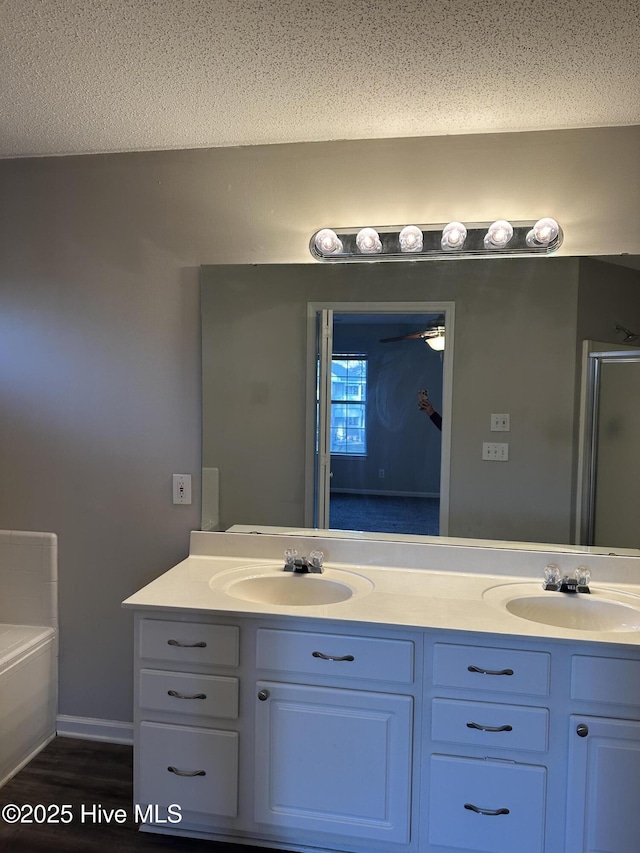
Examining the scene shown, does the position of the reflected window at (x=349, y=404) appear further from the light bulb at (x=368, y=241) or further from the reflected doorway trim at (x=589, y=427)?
the reflected doorway trim at (x=589, y=427)

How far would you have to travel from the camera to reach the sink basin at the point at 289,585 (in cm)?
210

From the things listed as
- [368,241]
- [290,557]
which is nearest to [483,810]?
[290,557]

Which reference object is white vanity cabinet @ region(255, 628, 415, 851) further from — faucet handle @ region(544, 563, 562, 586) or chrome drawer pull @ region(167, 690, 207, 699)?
faucet handle @ region(544, 563, 562, 586)

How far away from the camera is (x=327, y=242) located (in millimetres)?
2211

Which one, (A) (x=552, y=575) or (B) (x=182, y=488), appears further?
(B) (x=182, y=488)

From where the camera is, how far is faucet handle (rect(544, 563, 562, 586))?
2.04 m

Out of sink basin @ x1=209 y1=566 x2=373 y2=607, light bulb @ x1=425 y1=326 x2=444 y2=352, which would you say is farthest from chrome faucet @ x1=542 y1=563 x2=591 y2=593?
light bulb @ x1=425 y1=326 x2=444 y2=352

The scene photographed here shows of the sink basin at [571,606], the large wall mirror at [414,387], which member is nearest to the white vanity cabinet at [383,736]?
the sink basin at [571,606]

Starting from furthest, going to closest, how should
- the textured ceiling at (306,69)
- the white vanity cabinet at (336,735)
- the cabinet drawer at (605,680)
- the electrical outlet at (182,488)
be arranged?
the electrical outlet at (182,488)
the white vanity cabinet at (336,735)
the cabinet drawer at (605,680)
the textured ceiling at (306,69)

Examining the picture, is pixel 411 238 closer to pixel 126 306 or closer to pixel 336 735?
pixel 126 306

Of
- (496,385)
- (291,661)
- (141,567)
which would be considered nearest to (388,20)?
(496,385)

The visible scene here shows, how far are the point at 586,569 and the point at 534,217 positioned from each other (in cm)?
123

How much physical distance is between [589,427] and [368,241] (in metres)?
1.03

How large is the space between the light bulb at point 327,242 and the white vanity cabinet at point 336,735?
1334 mm
